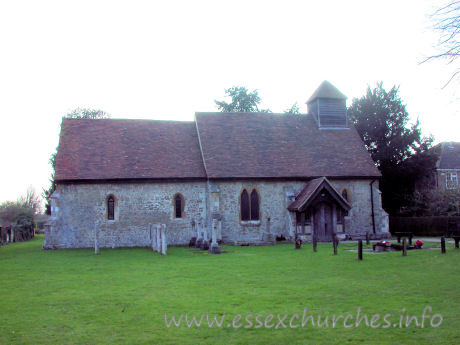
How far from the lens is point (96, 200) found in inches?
1042

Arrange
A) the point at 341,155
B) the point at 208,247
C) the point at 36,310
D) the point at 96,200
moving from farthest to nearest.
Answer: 1. the point at 341,155
2. the point at 96,200
3. the point at 208,247
4. the point at 36,310

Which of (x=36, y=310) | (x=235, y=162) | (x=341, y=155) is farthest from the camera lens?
(x=341, y=155)

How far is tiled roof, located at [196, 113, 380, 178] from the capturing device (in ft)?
92.8

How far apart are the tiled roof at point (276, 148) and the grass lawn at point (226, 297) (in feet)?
38.1

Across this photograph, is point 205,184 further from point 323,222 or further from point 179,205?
point 323,222

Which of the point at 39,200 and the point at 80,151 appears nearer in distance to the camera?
the point at 80,151

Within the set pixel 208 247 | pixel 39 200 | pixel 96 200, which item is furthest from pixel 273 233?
pixel 39 200

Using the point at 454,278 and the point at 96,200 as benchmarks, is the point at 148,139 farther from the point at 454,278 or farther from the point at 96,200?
the point at 454,278

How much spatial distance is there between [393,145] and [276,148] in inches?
523

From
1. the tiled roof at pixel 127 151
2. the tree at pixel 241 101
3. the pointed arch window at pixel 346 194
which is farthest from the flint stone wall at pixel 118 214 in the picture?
the tree at pixel 241 101

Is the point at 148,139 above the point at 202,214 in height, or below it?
above

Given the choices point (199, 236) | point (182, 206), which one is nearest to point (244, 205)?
point (182, 206)

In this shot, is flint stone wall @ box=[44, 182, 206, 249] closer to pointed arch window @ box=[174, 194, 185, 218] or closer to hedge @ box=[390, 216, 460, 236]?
pointed arch window @ box=[174, 194, 185, 218]

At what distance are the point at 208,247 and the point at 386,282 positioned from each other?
1240 cm
